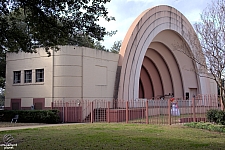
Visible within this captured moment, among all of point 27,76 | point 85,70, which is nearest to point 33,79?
point 27,76

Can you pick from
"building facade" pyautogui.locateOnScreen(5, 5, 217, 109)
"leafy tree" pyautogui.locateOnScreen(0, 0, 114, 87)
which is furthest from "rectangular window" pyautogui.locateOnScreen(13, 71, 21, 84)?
"leafy tree" pyautogui.locateOnScreen(0, 0, 114, 87)

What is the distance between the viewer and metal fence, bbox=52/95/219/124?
17.5 meters

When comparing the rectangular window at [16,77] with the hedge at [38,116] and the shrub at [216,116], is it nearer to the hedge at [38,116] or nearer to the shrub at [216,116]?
the hedge at [38,116]

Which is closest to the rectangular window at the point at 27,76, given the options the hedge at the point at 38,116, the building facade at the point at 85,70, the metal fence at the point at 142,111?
the building facade at the point at 85,70

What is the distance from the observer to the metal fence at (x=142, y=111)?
17.5 meters

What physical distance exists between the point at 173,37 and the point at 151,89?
26.0 feet

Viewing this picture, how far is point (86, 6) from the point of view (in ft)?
33.9

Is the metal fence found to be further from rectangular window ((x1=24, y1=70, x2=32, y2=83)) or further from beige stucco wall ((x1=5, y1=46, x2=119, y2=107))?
rectangular window ((x1=24, y1=70, x2=32, y2=83))

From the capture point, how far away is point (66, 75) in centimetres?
2153

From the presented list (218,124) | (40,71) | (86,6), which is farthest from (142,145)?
(40,71)

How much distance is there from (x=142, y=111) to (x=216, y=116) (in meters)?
4.96

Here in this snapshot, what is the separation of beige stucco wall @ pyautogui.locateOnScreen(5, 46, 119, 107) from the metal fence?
3.48ft

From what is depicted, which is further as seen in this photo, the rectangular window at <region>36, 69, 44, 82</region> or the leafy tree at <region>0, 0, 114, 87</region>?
the rectangular window at <region>36, 69, 44, 82</region>

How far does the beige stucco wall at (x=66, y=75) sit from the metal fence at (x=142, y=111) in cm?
106
